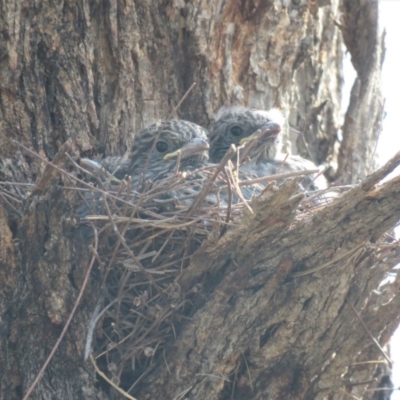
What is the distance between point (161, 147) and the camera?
457 centimetres

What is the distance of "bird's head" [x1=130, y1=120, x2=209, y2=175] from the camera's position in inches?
175

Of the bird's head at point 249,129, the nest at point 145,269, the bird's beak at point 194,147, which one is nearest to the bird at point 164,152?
the bird's beak at point 194,147

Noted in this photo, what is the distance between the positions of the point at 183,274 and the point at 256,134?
4.55 feet

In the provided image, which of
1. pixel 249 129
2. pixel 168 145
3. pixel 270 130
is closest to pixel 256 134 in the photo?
pixel 270 130

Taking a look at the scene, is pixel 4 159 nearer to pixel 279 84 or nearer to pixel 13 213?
pixel 13 213

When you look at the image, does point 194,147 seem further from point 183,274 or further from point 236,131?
point 183,274

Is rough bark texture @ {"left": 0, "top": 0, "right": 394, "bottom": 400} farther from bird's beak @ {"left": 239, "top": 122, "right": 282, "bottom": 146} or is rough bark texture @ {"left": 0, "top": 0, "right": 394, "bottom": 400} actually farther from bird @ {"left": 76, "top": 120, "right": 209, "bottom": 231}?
bird's beak @ {"left": 239, "top": 122, "right": 282, "bottom": 146}

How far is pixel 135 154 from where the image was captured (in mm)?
4551

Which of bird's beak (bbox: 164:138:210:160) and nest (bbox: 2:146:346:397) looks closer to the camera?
nest (bbox: 2:146:346:397)

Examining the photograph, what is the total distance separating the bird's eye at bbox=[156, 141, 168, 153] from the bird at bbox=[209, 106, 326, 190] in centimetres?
40

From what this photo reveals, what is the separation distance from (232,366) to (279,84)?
1966mm

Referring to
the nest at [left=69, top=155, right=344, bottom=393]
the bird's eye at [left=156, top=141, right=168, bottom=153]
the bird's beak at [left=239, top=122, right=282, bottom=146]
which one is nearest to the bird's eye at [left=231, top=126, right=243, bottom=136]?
the bird's beak at [left=239, top=122, right=282, bottom=146]

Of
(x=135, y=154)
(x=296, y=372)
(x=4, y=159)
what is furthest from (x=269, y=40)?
(x=296, y=372)

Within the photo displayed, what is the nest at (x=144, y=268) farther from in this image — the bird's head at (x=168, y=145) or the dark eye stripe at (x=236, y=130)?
the dark eye stripe at (x=236, y=130)
